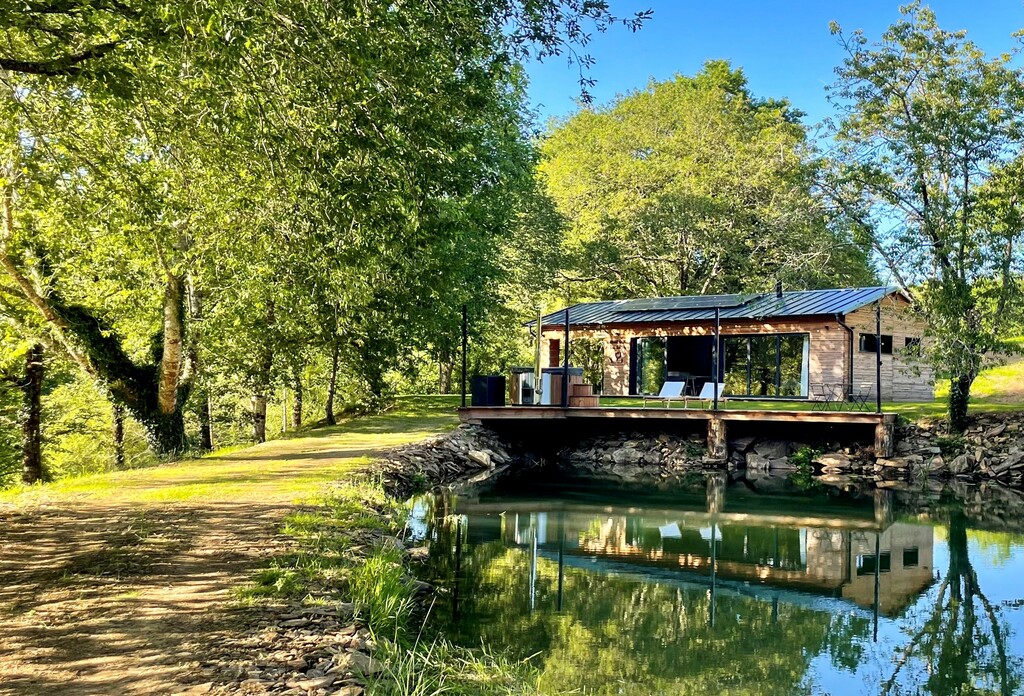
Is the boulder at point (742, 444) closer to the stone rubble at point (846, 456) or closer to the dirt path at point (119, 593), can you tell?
the stone rubble at point (846, 456)

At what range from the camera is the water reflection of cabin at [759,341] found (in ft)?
68.7

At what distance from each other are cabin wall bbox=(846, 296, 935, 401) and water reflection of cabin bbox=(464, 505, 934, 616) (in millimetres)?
9449

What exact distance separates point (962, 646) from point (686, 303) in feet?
56.8

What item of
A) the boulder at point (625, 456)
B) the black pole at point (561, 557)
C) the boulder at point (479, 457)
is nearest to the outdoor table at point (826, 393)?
the boulder at point (625, 456)

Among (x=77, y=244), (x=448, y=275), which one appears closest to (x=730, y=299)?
(x=448, y=275)

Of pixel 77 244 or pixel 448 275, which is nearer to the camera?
pixel 77 244

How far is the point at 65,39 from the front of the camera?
636 cm

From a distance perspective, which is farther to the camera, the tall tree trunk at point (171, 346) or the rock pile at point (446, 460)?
the tall tree trunk at point (171, 346)

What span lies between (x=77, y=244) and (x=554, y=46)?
9.06 meters

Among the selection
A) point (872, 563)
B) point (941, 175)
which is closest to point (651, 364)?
point (941, 175)

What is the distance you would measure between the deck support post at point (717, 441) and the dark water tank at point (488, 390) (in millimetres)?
5222

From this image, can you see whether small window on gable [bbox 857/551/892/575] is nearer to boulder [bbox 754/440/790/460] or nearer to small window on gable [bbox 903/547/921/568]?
small window on gable [bbox 903/547/921/568]

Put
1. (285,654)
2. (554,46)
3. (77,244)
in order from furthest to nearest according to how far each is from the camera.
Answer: (77,244) < (554,46) < (285,654)

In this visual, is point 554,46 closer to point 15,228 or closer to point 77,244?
point 77,244
